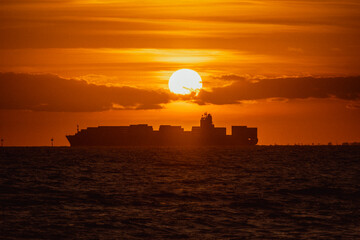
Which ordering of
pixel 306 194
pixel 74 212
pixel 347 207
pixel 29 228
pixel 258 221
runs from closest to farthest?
1. pixel 29 228
2. pixel 258 221
3. pixel 74 212
4. pixel 347 207
5. pixel 306 194

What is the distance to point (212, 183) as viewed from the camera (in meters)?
67.0

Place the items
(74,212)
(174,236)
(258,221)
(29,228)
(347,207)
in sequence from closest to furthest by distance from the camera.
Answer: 1. (174,236)
2. (29,228)
3. (258,221)
4. (74,212)
5. (347,207)

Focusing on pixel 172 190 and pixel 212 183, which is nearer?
pixel 172 190

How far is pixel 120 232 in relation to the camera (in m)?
34.3

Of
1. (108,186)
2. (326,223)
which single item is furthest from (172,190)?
(326,223)

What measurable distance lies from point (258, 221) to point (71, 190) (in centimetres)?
2509

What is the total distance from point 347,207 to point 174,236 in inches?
686

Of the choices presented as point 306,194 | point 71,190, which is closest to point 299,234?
point 306,194

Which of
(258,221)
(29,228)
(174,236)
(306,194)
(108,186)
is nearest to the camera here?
(174,236)

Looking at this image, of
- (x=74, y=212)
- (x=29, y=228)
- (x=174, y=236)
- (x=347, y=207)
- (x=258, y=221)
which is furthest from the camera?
(x=347, y=207)

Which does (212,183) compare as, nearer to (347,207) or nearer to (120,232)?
(347,207)

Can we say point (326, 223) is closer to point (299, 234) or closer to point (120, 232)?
point (299, 234)

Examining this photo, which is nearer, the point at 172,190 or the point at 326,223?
the point at 326,223

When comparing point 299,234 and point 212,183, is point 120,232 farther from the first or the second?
point 212,183
